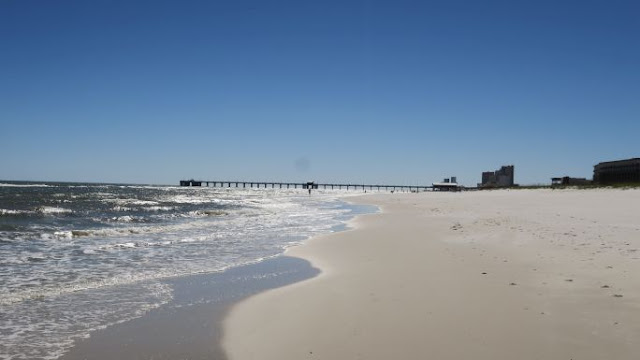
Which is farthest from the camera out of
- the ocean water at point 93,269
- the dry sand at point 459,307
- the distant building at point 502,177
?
the distant building at point 502,177

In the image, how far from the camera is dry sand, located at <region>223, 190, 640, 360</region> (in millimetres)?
4688

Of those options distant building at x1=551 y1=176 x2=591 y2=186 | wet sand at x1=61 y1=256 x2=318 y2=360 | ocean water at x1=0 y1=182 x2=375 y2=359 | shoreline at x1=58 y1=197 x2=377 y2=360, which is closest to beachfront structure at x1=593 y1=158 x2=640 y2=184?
distant building at x1=551 y1=176 x2=591 y2=186

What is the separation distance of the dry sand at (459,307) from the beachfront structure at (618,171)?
196ft

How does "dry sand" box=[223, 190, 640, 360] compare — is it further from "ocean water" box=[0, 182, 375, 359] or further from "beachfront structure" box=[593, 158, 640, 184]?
"beachfront structure" box=[593, 158, 640, 184]

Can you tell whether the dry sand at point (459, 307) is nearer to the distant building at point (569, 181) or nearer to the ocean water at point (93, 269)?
the ocean water at point (93, 269)

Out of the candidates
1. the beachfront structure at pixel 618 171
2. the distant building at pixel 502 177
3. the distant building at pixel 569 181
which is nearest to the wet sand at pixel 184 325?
the beachfront structure at pixel 618 171

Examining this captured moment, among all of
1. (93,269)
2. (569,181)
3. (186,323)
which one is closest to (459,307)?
(186,323)

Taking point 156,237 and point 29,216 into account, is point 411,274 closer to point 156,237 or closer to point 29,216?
point 156,237

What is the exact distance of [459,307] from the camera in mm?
6137

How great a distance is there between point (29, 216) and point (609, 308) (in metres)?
26.7

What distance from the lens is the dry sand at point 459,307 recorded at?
469 cm

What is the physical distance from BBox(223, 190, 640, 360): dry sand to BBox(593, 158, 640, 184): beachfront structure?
5983 centimetres

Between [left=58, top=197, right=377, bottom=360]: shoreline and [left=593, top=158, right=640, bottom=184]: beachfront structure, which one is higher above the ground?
Result: [left=593, top=158, right=640, bottom=184]: beachfront structure

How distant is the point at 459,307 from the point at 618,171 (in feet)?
253
